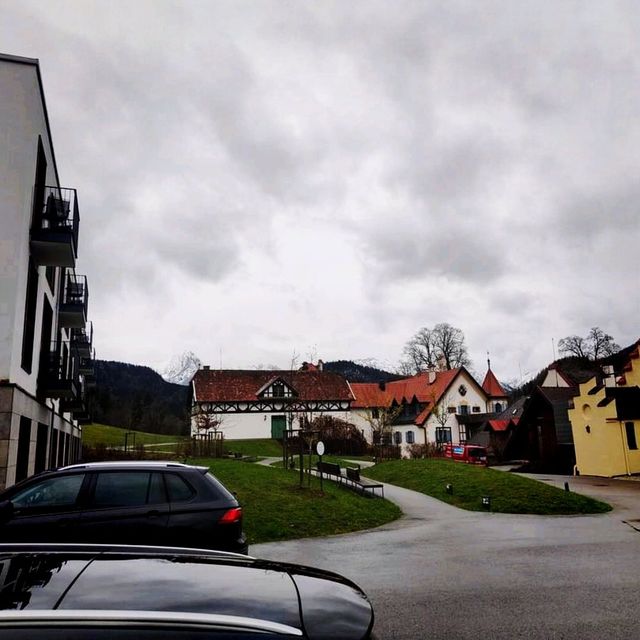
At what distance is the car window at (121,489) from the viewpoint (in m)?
7.43

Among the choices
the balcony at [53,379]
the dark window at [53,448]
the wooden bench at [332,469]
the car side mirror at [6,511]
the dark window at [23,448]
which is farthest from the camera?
the dark window at [53,448]

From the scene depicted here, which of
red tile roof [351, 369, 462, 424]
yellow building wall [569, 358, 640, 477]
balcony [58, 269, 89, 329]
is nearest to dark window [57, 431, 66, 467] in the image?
balcony [58, 269, 89, 329]

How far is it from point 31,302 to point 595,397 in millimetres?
28870

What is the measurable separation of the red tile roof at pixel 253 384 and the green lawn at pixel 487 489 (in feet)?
90.9

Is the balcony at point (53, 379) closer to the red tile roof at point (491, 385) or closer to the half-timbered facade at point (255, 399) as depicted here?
the half-timbered facade at point (255, 399)

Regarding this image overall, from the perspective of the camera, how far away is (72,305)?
23641 millimetres

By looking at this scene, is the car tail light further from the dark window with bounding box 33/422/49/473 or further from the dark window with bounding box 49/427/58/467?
the dark window with bounding box 49/427/58/467

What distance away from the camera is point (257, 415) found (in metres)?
56.8

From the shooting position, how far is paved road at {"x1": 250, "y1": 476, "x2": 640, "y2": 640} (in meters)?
6.37

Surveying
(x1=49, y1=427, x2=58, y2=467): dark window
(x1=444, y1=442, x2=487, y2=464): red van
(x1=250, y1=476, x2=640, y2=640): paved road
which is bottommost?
(x1=250, y1=476, x2=640, y2=640): paved road

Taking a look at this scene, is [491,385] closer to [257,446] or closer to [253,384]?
[253,384]

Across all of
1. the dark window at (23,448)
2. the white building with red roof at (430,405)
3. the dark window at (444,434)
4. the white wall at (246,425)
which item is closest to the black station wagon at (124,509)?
the dark window at (23,448)

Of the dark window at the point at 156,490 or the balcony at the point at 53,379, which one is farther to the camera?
the balcony at the point at 53,379

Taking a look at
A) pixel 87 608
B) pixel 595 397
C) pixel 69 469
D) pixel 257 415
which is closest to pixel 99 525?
pixel 69 469
